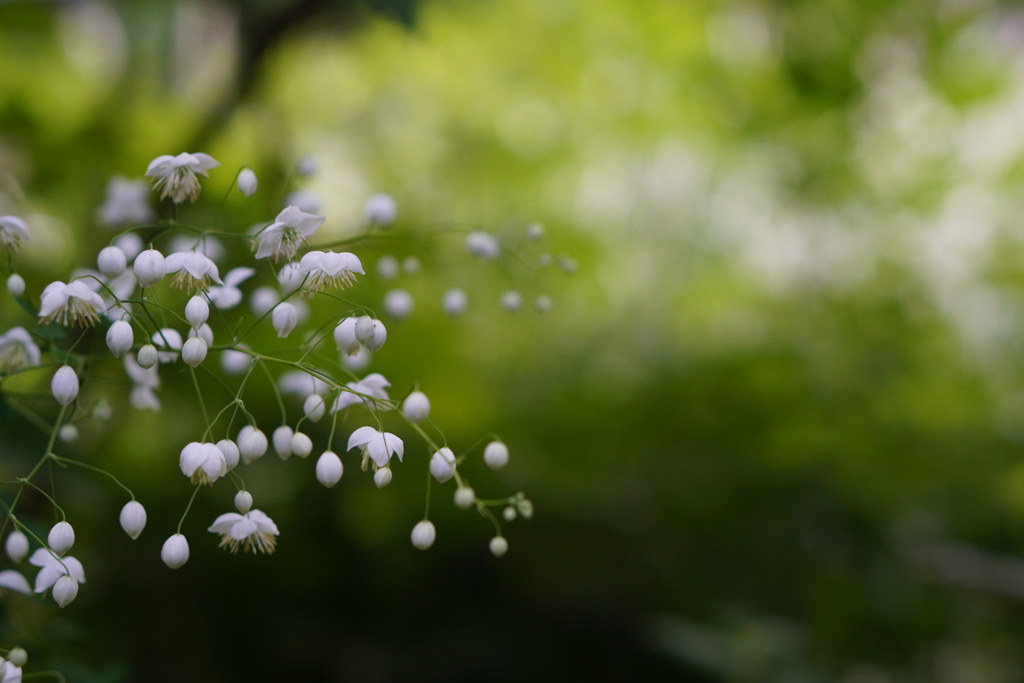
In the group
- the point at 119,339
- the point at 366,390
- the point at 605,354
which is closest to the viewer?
the point at 119,339

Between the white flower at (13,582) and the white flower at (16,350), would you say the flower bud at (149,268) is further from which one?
the white flower at (13,582)

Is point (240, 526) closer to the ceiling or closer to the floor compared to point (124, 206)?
closer to the floor

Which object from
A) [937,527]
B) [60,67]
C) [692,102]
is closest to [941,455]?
[937,527]

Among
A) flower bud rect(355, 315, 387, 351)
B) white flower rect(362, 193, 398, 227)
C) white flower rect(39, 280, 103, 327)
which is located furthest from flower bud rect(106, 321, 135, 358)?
white flower rect(362, 193, 398, 227)

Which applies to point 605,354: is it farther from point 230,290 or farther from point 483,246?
point 230,290

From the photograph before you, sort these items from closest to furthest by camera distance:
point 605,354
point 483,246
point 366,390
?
point 366,390 < point 483,246 < point 605,354

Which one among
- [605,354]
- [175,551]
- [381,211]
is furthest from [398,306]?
[605,354]

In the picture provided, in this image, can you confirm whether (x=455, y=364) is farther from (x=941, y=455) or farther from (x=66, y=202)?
(x=941, y=455)
